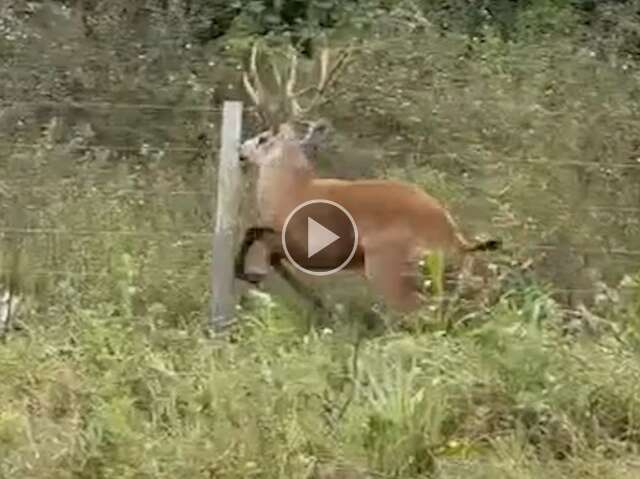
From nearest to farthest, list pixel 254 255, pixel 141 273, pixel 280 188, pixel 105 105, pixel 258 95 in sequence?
pixel 141 273 → pixel 254 255 → pixel 280 188 → pixel 258 95 → pixel 105 105

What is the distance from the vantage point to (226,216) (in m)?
6.88

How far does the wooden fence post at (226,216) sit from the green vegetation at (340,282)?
117 mm

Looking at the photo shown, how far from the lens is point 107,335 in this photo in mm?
5859

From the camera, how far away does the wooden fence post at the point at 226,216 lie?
6793mm

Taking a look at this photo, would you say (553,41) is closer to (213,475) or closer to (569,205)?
(569,205)

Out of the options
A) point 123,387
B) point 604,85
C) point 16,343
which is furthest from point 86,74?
point 123,387

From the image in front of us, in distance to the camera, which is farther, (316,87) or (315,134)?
(316,87)

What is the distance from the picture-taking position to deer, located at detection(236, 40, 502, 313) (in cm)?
720

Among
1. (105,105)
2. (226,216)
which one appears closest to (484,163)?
(226,216)

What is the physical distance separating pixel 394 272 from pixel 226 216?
85cm

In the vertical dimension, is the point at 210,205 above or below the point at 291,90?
below

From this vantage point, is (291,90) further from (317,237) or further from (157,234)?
(157,234)

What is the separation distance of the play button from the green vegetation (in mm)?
242

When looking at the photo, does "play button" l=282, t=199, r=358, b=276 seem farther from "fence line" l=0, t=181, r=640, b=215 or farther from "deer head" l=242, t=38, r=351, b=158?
"fence line" l=0, t=181, r=640, b=215
